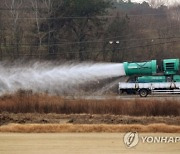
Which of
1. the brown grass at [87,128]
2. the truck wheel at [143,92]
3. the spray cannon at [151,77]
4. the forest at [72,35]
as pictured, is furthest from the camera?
the forest at [72,35]

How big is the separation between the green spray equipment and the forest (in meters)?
14.6

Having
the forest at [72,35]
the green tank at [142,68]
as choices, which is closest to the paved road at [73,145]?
the green tank at [142,68]

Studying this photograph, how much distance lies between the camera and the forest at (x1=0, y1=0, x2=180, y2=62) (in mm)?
55969

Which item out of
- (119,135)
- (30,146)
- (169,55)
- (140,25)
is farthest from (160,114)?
(140,25)

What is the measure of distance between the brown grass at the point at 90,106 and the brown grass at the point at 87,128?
458 centimetres

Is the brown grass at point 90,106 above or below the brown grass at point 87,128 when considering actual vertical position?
A: above

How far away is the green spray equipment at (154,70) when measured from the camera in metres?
42.6

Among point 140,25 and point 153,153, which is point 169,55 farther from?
point 153,153

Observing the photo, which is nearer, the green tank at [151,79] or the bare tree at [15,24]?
the green tank at [151,79]

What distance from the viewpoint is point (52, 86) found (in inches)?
1665

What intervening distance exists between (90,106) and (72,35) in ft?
100

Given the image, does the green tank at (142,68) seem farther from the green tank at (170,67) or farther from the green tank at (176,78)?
the green tank at (176,78)

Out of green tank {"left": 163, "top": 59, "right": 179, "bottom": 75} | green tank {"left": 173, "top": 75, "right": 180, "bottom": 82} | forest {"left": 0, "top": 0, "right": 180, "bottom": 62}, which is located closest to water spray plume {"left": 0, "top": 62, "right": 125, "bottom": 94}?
green tank {"left": 163, "top": 59, "right": 179, "bottom": 75}

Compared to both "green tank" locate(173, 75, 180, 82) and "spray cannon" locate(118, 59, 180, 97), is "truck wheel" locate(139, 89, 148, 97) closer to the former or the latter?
"spray cannon" locate(118, 59, 180, 97)
